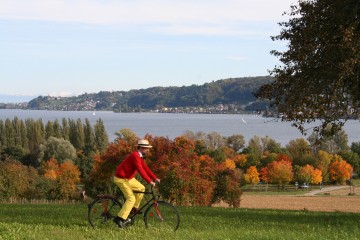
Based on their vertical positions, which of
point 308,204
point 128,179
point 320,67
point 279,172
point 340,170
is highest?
point 320,67

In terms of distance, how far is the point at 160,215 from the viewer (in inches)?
577

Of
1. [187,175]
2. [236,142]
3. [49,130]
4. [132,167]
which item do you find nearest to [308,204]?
[187,175]

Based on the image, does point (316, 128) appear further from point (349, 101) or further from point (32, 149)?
point (32, 149)

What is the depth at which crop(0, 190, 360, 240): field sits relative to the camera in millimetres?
13234

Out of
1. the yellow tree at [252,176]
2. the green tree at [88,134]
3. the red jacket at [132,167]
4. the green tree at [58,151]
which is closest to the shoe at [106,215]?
the red jacket at [132,167]

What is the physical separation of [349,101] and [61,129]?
357ft

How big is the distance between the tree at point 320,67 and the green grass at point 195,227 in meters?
3.52

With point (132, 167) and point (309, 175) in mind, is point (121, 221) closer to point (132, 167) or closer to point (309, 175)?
point (132, 167)

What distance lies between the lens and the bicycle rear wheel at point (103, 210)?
1485cm

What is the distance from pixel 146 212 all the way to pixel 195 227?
177 cm

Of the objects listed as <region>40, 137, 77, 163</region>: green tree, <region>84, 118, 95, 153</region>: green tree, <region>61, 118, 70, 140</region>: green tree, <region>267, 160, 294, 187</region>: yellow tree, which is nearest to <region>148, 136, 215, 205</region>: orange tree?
<region>267, 160, 294, 187</region>: yellow tree

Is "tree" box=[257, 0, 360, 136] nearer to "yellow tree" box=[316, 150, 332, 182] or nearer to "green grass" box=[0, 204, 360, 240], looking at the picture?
"green grass" box=[0, 204, 360, 240]

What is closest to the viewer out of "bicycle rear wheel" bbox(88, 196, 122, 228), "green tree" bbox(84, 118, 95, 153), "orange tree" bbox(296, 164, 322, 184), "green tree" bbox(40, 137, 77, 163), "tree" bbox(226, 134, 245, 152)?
"bicycle rear wheel" bbox(88, 196, 122, 228)

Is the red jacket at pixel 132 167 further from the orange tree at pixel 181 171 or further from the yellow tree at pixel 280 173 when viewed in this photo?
the yellow tree at pixel 280 173
